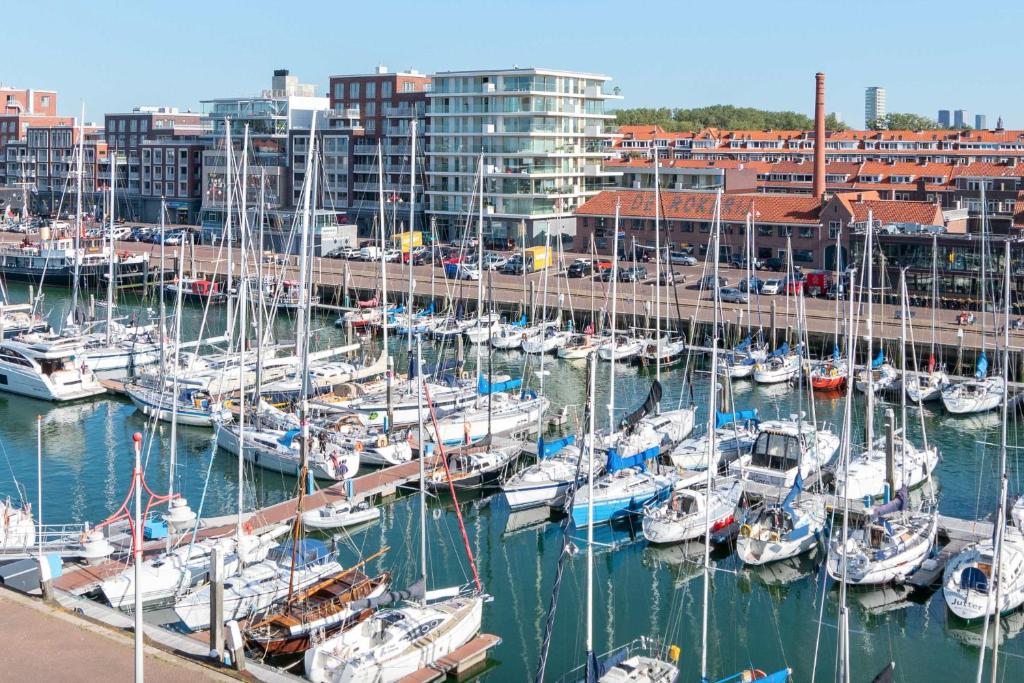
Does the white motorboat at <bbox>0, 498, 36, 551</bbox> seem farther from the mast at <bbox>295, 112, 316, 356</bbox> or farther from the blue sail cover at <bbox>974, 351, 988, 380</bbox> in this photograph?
the blue sail cover at <bbox>974, 351, 988, 380</bbox>

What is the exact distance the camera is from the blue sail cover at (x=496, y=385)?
3903cm

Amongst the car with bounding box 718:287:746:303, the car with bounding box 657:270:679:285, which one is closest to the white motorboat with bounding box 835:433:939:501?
the car with bounding box 657:270:679:285

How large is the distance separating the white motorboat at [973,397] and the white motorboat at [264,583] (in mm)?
24340

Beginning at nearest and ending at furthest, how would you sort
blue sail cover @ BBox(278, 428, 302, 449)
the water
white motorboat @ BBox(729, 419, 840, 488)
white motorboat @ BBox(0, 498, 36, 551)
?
the water, white motorboat @ BBox(0, 498, 36, 551), white motorboat @ BBox(729, 419, 840, 488), blue sail cover @ BBox(278, 428, 302, 449)

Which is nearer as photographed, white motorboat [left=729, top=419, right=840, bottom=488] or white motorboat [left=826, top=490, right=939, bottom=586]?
white motorboat [left=826, top=490, right=939, bottom=586]

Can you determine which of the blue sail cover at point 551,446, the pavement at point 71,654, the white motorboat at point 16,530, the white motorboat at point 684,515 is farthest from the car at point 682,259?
Answer: the pavement at point 71,654

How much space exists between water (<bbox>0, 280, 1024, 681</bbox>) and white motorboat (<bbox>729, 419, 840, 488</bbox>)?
3621 millimetres

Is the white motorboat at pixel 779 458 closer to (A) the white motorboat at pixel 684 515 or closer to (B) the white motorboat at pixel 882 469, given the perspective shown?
(B) the white motorboat at pixel 882 469

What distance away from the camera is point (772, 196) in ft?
227

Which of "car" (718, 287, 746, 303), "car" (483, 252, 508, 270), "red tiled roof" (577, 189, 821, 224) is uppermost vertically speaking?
"red tiled roof" (577, 189, 821, 224)

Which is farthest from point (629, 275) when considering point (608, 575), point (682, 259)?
point (608, 575)

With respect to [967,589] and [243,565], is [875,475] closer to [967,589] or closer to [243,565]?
[967,589]

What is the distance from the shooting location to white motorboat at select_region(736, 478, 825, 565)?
26.8 m

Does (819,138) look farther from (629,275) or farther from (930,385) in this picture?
(930,385)
